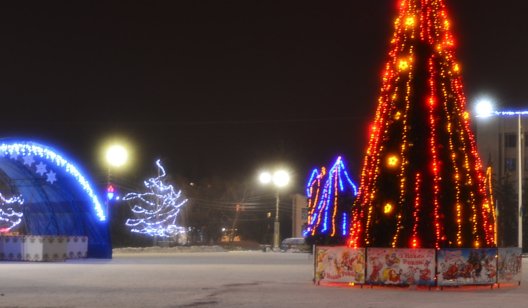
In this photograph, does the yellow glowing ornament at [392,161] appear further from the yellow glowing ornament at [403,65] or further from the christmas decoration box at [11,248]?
the christmas decoration box at [11,248]

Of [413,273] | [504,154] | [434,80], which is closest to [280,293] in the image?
[413,273]

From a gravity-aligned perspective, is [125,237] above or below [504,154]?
below

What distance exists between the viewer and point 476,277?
27.9m

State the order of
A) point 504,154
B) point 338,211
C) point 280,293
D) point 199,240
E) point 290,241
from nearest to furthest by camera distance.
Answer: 1. point 280,293
2. point 338,211
3. point 290,241
4. point 199,240
5. point 504,154

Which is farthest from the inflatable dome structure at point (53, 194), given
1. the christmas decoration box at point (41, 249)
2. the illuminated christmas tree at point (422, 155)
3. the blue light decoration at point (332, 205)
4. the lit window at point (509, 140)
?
the lit window at point (509, 140)

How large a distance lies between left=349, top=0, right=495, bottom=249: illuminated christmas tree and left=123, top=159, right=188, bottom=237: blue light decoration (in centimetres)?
4759

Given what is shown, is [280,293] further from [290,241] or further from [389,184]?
[290,241]

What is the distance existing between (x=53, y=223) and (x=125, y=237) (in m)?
27.2

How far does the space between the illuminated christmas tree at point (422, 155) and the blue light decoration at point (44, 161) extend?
Result: 74.1ft

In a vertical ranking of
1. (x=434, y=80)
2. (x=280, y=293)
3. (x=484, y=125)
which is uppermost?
(x=484, y=125)

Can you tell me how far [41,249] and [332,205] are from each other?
2169 cm

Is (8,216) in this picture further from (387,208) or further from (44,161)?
(387,208)

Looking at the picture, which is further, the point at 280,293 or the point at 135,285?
the point at 135,285

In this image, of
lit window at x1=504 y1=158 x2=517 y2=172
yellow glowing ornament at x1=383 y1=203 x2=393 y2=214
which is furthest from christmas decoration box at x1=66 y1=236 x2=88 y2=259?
lit window at x1=504 y1=158 x2=517 y2=172
